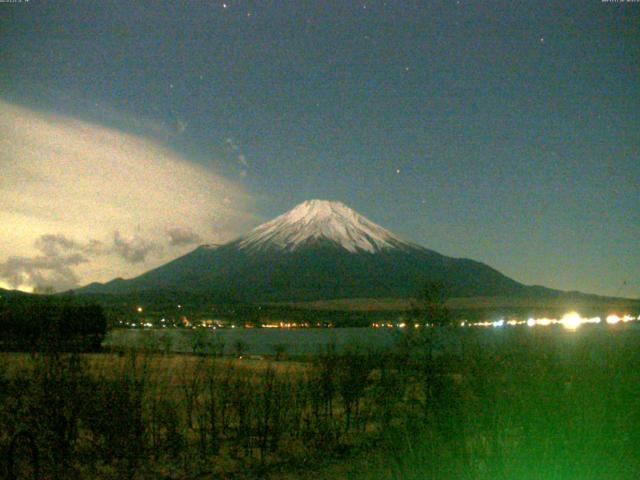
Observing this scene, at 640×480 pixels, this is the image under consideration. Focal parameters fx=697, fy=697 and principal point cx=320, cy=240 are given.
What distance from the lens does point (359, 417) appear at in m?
10.4

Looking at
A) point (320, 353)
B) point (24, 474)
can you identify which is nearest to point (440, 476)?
point (24, 474)

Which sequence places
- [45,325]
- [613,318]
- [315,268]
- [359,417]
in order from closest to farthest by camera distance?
[45,325] → [359,417] → [613,318] → [315,268]

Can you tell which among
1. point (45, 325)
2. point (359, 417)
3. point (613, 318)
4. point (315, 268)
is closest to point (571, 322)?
point (613, 318)

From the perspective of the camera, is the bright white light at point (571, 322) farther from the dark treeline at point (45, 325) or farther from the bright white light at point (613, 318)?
the dark treeline at point (45, 325)

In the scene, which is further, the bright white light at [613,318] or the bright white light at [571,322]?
the bright white light at [613,318]

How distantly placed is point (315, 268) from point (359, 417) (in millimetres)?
124362

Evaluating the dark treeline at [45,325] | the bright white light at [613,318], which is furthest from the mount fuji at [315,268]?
the dark treeline at [45,325]

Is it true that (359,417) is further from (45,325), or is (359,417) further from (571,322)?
(571,322)

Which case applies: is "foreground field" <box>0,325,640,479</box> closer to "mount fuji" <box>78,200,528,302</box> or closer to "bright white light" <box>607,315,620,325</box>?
"bright white light" <box>607,315,620,325</box>

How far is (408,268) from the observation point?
12912cm

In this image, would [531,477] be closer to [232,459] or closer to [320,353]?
[232,459]

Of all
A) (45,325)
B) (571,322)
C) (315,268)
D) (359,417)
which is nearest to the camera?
(45,325)

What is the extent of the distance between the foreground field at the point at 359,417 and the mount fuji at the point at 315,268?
101 m

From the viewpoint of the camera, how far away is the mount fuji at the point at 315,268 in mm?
121438
